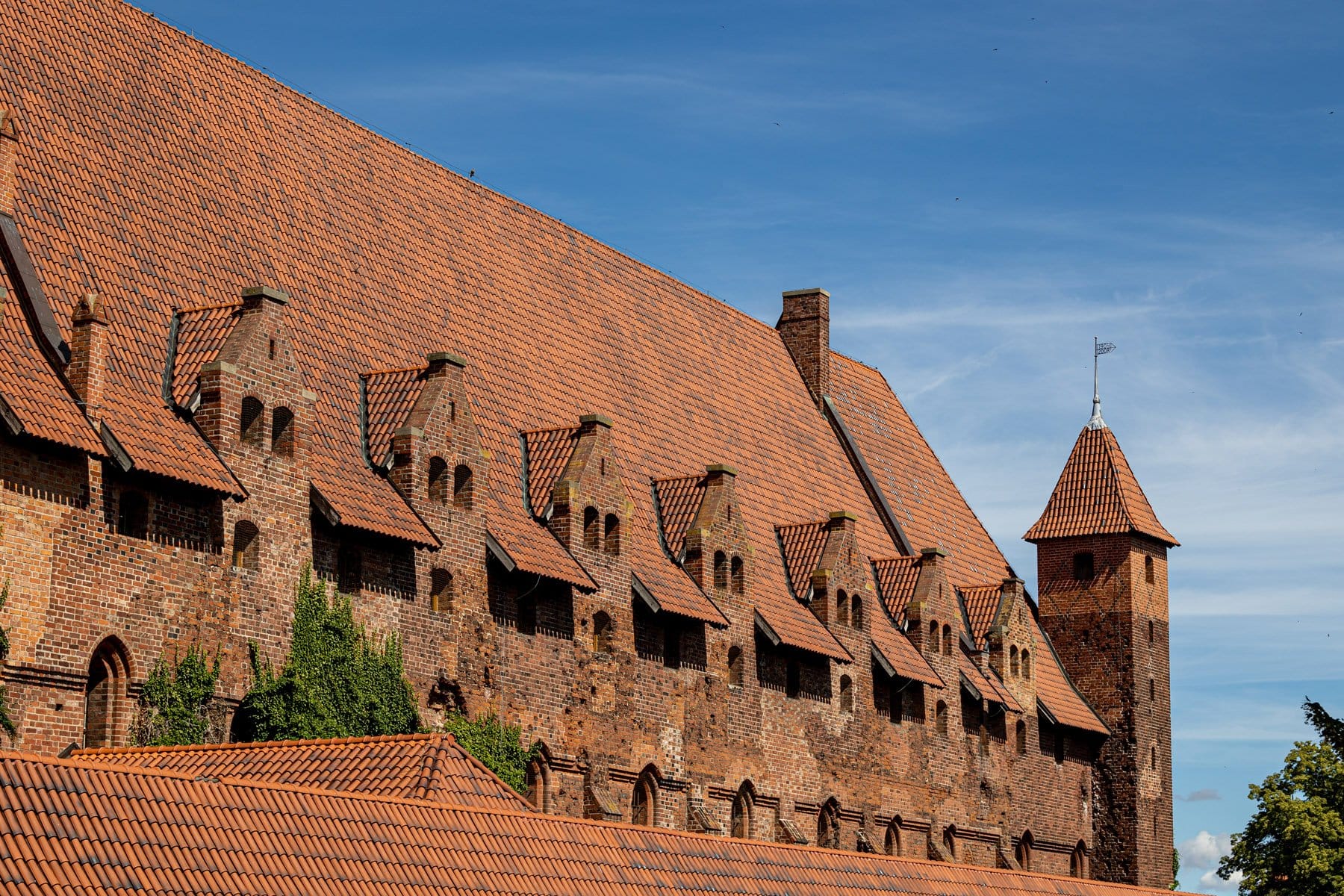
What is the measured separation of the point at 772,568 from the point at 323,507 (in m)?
15.0

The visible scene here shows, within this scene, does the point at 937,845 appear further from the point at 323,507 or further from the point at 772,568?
the point at 323,507

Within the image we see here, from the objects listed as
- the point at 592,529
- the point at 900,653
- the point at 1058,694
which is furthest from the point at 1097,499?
the point at 592,529

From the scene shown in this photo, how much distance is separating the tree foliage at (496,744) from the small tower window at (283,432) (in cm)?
510

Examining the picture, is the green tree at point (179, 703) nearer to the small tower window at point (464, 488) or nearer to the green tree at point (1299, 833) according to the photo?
the small tower window at point (464, 488)

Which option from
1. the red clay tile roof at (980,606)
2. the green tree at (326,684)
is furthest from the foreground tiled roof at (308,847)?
the red clay tile roof at (980,606)

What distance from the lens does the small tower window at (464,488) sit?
33.8m

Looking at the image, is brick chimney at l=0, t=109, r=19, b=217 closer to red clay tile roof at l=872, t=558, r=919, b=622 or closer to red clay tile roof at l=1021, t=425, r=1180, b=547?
red clay tile roof at l=872, t=558, r=919, b=622

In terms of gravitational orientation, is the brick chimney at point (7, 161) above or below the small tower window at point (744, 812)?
above

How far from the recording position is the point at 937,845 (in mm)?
46938

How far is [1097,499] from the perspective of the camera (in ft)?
192

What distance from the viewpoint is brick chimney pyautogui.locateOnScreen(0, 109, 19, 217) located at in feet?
93.7

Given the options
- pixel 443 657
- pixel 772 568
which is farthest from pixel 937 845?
pixel 443 657

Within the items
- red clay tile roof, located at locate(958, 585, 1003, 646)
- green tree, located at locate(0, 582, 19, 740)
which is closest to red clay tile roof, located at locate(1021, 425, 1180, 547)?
red clay tile roof, located at locate(958, 585, 1003, 646)

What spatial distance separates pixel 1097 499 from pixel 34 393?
3700 centimetres
